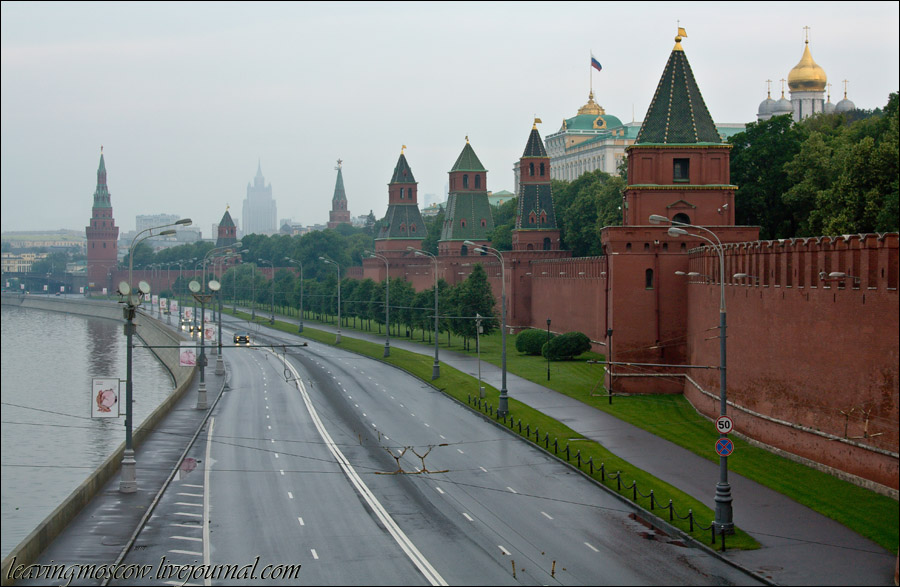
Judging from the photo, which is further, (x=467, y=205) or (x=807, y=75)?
(x=807, y=75)

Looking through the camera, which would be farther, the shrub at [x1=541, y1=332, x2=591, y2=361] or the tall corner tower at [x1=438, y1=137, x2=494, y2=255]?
the tall corner tower at [x1=438, y1=137, x2=494, y2=255]

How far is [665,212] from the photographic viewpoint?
54.8 meters

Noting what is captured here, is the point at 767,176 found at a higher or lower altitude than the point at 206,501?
higher

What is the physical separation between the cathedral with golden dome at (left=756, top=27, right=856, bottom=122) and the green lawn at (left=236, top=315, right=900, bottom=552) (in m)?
74.6

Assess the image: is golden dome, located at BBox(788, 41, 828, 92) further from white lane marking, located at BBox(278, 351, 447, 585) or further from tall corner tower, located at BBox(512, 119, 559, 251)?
white lane marking, located at BBox(278, 351, 447, 585)

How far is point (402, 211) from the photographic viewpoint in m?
127

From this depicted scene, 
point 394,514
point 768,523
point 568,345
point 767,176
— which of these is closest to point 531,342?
point 568,345

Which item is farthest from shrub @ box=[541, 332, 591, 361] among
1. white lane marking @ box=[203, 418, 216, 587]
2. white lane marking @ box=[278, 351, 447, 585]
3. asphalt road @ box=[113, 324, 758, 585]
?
white lane marking @ box=[203, 418, 216, 587]

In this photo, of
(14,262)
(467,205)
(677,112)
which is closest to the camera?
(677,112)

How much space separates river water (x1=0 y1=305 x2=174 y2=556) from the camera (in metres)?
37.0

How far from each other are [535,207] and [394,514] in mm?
72070

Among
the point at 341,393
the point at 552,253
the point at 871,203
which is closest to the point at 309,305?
the point at 552,253

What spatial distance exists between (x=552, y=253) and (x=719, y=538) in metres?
70.7

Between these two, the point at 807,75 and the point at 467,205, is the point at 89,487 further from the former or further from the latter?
the point at 807,75
